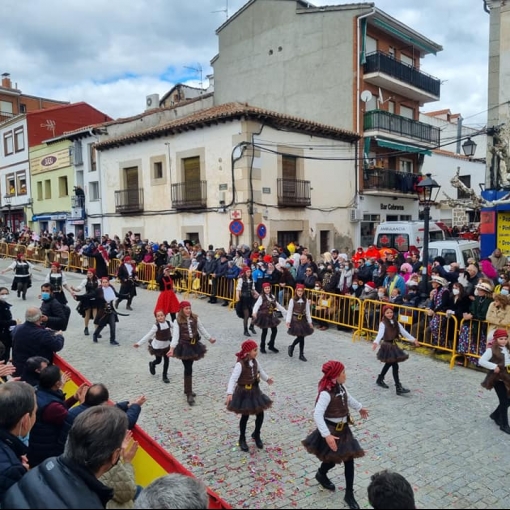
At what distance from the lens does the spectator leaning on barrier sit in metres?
2.10

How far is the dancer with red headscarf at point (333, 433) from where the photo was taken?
4.68 meters

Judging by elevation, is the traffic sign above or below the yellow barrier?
above

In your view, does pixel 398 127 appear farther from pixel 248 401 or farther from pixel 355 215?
pixel 248 401

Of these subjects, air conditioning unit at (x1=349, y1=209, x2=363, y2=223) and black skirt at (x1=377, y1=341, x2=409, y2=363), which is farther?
air conditioning unit at (x1=349, y1=209, x2=363, y2=223)

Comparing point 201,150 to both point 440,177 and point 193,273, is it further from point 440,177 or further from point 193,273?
point 440,177

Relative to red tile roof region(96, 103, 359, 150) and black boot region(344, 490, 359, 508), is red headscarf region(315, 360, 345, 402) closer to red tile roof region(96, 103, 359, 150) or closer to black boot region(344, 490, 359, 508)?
black boot region(344, 490, 359, 508)

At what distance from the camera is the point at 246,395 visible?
575cm

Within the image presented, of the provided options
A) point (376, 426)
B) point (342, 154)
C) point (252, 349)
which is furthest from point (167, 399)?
point (342, 154)

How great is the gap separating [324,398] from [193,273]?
11285 millimetres

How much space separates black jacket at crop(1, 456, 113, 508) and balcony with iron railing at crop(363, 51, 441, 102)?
22582 mm

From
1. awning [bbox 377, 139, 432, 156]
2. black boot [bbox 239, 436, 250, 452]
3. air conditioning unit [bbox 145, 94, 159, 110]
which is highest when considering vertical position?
air conditioning unit [bbox 145, 94, 159, 110]

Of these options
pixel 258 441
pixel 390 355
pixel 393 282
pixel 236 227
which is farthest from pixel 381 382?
pixel 236 227

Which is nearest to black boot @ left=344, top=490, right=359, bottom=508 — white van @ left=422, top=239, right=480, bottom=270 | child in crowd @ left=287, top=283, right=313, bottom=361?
child in crowd @ left=287, top=283, right=313, bottom=361

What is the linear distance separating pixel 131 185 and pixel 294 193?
30.0 ft
